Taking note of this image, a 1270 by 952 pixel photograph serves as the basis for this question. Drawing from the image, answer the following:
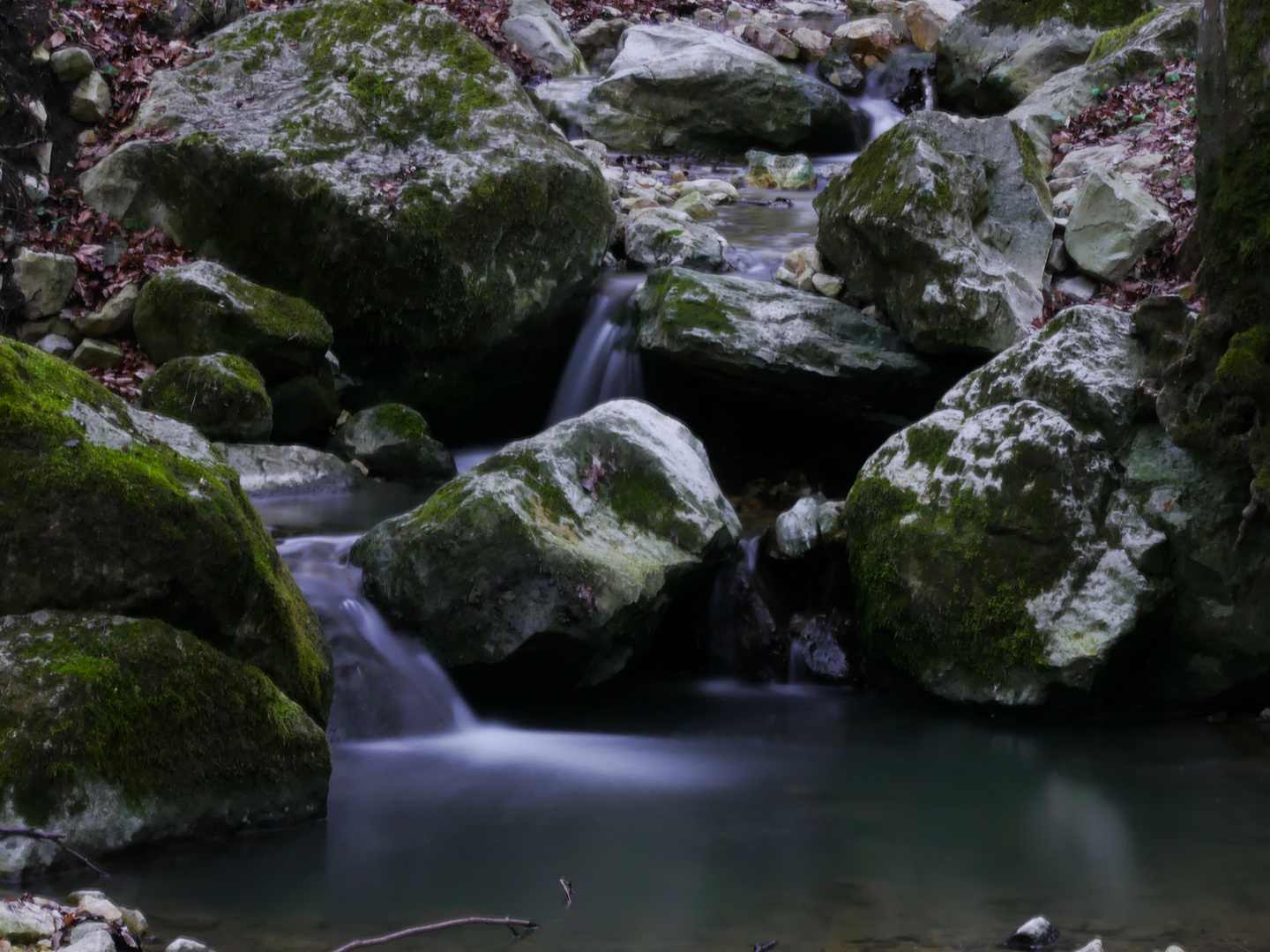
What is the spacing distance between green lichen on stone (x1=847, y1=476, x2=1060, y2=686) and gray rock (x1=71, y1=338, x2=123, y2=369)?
5742mm

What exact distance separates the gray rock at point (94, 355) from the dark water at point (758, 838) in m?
4.55

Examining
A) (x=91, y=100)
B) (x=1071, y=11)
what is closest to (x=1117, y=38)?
(x=1071, y=11)

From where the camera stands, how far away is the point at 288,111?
29.0ft

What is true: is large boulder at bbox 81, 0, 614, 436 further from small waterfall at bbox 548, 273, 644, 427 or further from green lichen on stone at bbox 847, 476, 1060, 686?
green lichen on stone at bbox 847, 476, 1060, 686

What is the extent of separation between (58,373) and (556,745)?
2717 mm

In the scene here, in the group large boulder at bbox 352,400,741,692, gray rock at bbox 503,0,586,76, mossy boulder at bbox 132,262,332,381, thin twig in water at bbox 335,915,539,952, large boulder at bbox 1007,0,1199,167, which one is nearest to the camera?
thin twig in water at bbox 335,915,539,952

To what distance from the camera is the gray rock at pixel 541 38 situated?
1503cm

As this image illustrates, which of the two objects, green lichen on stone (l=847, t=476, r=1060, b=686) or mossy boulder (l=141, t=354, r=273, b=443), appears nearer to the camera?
green lichen on stone (l=847, t=476, r=1060, b=686)

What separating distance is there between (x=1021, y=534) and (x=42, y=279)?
7209 mm

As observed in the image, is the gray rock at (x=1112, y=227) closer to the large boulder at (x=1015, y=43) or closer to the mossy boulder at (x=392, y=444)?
the mossy boulder at (x=392, y=444)

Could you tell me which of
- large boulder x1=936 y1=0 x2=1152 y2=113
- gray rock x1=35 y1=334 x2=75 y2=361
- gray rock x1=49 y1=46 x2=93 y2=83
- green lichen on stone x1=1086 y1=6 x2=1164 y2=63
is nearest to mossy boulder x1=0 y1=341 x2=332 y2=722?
gray rock x1=35 y1=334 x2=75 y2=361

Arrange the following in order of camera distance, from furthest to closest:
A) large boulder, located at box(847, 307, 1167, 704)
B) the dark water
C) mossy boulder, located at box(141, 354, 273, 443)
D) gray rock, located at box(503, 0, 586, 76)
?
gray rock, located at box(503, 0, 586, 76)
mossy boulder, located at box(141, 354, 273, 443)
large boulder, located at box(847, 307, 1167, 704)
the dark water

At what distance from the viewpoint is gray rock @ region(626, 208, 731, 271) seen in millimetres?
9773

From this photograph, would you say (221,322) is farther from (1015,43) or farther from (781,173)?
(1015,43)
